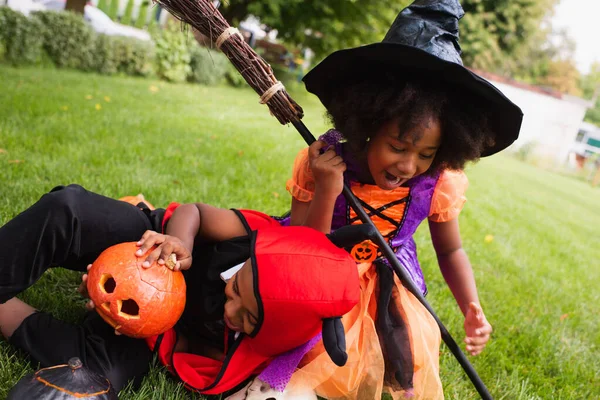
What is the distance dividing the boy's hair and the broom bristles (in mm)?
214

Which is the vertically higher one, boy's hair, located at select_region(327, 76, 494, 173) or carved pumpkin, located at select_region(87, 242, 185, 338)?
boy's hair, located at select_region(327, 76, 494, 173)

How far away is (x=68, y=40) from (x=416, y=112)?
1019 centimetres

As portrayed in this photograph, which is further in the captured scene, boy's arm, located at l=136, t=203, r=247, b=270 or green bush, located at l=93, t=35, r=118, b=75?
green bush, located at l=93, t=35, r=118, b=75

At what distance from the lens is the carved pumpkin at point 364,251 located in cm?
228

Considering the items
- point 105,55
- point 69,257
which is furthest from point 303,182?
point 105,55

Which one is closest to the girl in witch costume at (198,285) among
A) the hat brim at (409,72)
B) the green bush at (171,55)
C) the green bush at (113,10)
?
the hat brim at (409,72)

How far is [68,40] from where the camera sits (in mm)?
10188

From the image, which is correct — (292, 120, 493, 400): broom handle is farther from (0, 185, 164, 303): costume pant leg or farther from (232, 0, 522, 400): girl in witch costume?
(0, 185, 164, 303): costume pant leg

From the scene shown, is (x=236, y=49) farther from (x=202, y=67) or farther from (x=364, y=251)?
(x=202, y=67)

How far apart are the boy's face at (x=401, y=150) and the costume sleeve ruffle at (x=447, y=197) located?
0.31 m

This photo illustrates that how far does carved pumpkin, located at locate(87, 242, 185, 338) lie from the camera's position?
180 centimetres

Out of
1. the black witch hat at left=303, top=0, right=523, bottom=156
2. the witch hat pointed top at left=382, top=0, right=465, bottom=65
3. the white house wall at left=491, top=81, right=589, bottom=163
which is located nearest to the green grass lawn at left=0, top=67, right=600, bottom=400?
the black witch hat at left=303, top=0, right=523, bottom=156

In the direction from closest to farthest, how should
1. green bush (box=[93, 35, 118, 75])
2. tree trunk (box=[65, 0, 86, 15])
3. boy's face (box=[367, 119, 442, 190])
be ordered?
boy's face (box=[367, 119, 442, 190]) → green bush (box=[93, 35, 118, 75]) → tree trunk (box=[65, 0, 86, 15])

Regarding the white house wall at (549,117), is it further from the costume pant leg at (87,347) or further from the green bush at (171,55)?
the costume pant leg at (87,347)
